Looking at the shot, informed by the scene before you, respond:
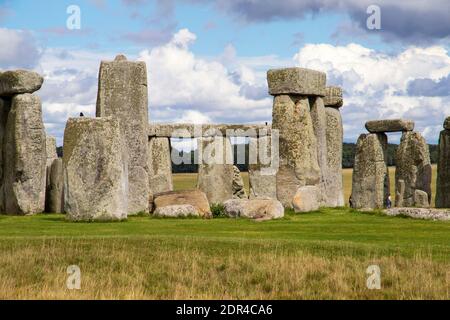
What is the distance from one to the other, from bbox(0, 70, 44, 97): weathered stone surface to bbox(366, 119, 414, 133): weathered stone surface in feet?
48.9

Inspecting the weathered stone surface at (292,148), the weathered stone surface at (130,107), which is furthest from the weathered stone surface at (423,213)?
the weathered stone surface at (130,107)

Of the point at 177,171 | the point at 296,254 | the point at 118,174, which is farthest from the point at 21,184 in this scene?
the point at 177,171

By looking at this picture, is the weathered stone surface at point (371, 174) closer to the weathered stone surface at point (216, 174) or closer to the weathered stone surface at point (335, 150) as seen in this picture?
the weathered stone surface at point (335, 150)

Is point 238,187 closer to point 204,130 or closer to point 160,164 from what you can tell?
point 204,130

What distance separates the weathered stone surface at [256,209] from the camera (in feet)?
91.9

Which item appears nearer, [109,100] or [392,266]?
[392,266]

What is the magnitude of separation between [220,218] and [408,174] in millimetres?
14165

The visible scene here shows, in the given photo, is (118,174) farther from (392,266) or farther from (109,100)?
(392,266)

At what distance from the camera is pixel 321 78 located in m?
35.2

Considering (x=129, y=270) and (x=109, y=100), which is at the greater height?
(x=109, y=100)

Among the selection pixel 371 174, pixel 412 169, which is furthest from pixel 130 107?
pixel 412 169

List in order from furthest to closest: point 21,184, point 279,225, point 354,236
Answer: point 21,184, point 279,225, point 354,236

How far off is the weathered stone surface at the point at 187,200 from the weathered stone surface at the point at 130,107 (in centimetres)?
173
